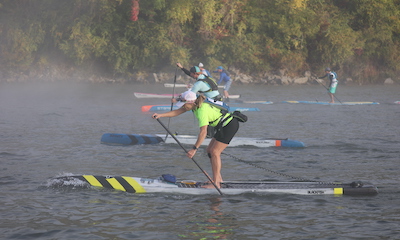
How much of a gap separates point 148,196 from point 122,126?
11.9m

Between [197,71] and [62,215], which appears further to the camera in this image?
[197,71]

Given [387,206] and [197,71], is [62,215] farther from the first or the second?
[197,71]

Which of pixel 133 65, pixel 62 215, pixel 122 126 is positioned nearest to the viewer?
pixel 62 215

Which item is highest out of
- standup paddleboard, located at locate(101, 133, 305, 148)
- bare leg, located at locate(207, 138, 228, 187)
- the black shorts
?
the black shorts

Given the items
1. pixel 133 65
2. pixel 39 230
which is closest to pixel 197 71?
pixel 39 230

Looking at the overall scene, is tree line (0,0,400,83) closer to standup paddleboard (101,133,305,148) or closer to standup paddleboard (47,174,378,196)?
standup paddleboard (101,133,305,148)

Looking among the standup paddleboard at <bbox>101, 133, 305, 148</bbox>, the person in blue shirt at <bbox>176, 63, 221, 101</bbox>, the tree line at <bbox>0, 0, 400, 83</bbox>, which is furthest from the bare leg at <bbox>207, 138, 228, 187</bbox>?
the tree line at <bbox>0, 0, 400, 83</bbox>

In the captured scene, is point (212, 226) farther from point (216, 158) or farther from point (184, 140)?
point (184, 140)

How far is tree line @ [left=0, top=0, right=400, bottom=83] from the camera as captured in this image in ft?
183

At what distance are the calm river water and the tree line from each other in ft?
106

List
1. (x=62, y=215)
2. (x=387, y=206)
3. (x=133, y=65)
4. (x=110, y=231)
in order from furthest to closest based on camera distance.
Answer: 1. (x=133, y=65)
2. (x=387, y=206)
3. (x=62, y=215)
4. (x=110, y=231)

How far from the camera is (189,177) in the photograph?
12250 millimetres

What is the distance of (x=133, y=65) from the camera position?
185 ft

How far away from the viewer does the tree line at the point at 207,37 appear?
55.7 metres
